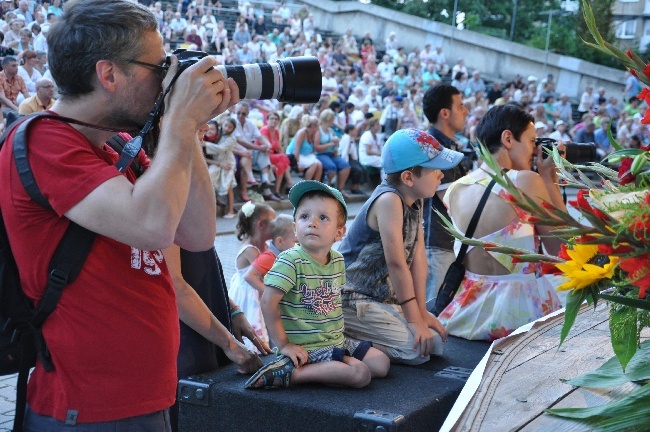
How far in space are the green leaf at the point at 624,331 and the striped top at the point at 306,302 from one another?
1.56 metres

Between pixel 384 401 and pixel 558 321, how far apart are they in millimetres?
620

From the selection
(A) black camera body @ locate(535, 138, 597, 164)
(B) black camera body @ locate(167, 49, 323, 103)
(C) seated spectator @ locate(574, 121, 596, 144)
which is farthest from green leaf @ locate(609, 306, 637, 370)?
(C) seated spectator @ locate(574, 121, 596, 144)

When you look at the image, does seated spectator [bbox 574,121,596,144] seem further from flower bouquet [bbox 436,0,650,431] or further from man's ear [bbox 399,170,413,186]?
flower bouquet [bbox 436,0,650,431]

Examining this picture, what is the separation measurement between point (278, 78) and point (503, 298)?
199cm

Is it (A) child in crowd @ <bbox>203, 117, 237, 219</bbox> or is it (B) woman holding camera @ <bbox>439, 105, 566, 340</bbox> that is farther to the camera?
(A) child in crowd @ <bbox>203, 117, 237, 219</bbox>

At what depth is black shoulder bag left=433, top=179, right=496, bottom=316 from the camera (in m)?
3.85

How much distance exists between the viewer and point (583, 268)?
1469mm

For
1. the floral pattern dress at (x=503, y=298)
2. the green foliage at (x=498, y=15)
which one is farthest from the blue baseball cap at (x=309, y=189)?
the green foliage at (x=498, y=15)

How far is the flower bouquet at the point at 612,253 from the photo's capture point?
134 cm

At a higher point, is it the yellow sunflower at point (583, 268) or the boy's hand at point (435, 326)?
the yellow sunflower at point (583, 268)

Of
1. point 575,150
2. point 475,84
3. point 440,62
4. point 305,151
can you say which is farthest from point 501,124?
point 440,62

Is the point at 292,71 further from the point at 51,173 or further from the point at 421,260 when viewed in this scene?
the point at 421,260

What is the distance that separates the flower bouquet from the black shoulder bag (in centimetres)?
216

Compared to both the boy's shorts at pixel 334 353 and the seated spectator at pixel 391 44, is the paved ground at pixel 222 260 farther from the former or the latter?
the seated spectator at pixel 391 44
